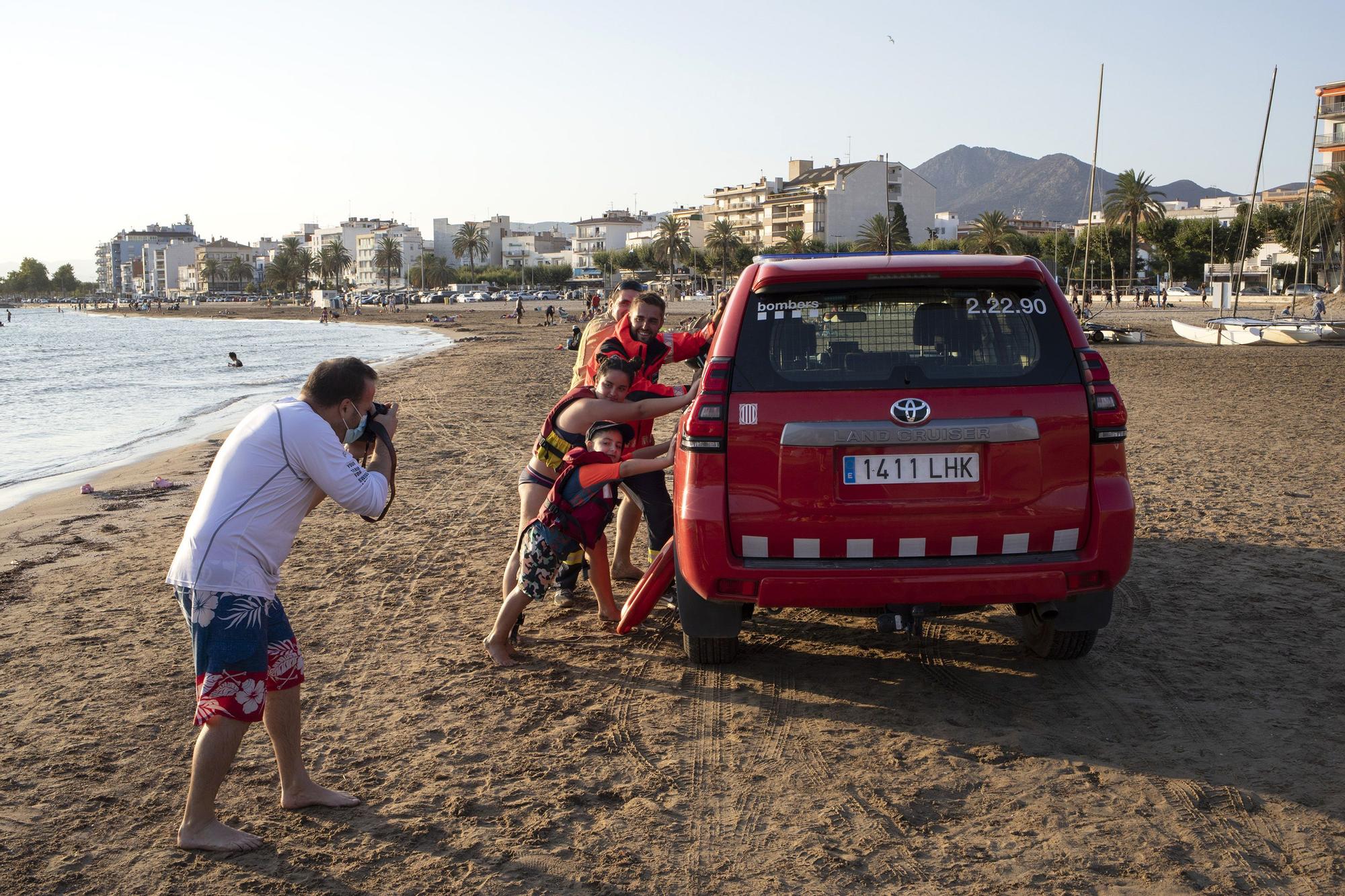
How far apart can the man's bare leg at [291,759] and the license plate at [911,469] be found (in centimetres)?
216

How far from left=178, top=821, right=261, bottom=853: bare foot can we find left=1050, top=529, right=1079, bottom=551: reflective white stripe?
3.08 meters

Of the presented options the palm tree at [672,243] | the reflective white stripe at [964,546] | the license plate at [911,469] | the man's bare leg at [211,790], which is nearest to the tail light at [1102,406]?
the license plate at [911,469]

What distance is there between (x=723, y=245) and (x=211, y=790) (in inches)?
4529

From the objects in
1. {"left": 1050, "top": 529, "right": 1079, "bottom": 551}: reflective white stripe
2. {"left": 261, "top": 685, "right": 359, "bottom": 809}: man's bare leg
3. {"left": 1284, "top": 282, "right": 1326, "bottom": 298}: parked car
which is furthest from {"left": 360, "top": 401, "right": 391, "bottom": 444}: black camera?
{"left": 1284, "top": 282, "right": 1326, "bottom": 298}: parked car

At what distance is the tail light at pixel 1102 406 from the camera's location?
13.9ft

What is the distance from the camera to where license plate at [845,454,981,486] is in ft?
13.7

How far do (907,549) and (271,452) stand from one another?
2.34m

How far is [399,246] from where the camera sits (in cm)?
17412

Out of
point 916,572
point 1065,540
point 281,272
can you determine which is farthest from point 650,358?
point 281,272

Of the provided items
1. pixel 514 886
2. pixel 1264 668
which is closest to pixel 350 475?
pixel 514 886

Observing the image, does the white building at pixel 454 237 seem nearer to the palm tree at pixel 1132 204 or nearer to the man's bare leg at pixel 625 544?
the palm tree at pixel 1132 204

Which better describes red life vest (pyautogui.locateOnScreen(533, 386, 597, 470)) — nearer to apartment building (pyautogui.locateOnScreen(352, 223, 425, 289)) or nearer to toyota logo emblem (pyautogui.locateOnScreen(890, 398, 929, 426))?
toyota logo emblem (pyautogui.locateOnScreen(890, 398, 929, 426))

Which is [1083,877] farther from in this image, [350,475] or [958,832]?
[350,475]

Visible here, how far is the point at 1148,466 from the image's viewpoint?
34.1 feet
